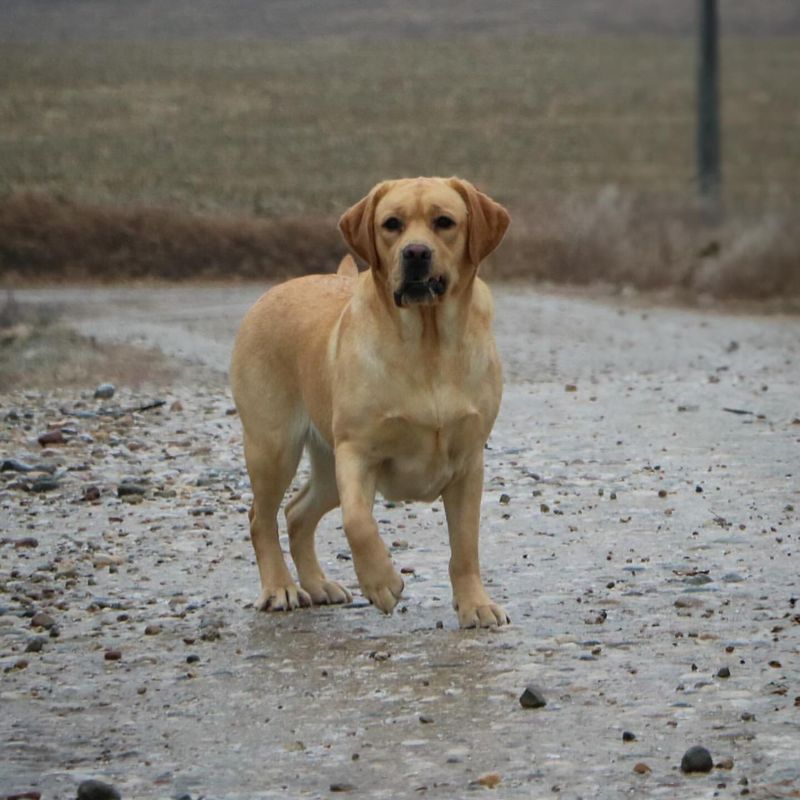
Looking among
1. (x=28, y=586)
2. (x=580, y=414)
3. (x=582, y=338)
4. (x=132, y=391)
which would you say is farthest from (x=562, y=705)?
(x=582, y=338)

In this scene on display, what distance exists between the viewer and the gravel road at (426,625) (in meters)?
5.94

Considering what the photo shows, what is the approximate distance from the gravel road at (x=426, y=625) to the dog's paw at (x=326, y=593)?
10cm

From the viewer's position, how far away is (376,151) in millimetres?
35875

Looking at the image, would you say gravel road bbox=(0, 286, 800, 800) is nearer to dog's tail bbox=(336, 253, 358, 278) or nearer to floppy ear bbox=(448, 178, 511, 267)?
dog's tail bbox=(336, 253, 358, 278)

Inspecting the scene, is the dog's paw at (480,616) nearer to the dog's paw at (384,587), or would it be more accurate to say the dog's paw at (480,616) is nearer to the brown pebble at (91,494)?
the dog's paw at (384,587)

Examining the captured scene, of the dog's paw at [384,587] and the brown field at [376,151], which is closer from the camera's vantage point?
the dog's paw at [384,587]

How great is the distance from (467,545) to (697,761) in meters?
2.13

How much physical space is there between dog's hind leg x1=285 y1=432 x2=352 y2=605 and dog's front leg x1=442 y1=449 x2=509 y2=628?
759 mm

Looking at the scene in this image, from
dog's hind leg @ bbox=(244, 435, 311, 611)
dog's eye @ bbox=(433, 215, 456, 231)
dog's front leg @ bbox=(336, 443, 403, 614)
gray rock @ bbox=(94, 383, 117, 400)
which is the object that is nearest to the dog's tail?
dog's hind leg @ bbox=(244, 435, 311, 611)

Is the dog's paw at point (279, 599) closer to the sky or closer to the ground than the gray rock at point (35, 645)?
closer to the ground

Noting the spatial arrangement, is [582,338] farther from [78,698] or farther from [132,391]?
[78,698]

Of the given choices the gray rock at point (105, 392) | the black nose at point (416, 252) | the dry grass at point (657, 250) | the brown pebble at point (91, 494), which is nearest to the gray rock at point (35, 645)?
the black nose at point (416, 252)

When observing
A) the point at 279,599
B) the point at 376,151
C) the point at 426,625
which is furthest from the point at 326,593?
the point at 376,151

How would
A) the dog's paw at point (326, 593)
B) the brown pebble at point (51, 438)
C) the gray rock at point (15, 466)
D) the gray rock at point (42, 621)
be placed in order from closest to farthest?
the gray rock at point (42, 621)
the dog's paw at point (326, 593)
the gray rock at point (15, 466)
the brown pebble at point (51, 438)
